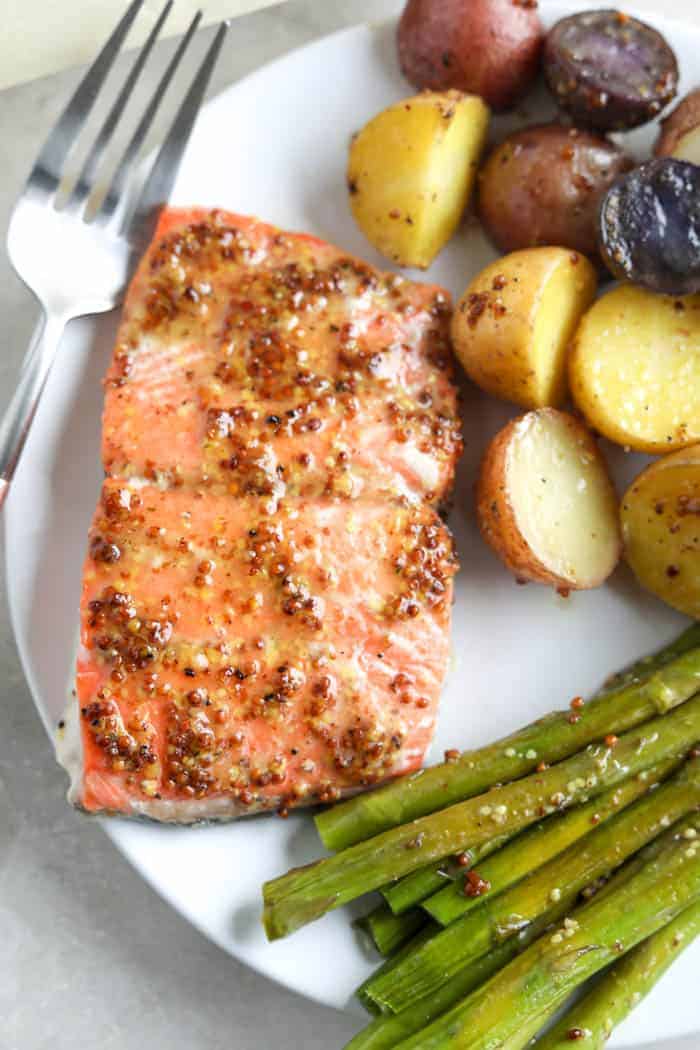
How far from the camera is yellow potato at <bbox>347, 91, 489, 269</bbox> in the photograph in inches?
113

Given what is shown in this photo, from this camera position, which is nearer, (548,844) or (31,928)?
(548,844)

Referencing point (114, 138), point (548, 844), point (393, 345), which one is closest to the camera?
point (548, 844)

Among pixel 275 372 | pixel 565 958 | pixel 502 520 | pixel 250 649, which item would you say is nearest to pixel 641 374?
pixel 502 520

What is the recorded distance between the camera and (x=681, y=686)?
2768 mm

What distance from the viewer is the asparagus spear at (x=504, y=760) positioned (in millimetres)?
2707

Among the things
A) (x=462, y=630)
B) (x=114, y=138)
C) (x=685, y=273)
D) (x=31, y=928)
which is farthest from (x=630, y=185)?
(x=31, y=928)

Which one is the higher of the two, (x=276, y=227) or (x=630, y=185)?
(x=276, y=227)

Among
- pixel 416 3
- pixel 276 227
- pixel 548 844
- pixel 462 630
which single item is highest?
pixel 416 3

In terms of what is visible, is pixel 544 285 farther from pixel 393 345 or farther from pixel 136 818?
pixel 136 818

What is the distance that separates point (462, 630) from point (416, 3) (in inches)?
60.4

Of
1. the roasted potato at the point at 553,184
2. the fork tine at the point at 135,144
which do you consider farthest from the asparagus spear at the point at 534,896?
the fork tine at the point at 135,144

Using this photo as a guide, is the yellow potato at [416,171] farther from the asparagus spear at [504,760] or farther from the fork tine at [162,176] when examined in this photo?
the asparagus spear at [504,760]

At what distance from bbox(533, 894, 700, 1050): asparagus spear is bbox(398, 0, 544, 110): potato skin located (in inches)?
79.5

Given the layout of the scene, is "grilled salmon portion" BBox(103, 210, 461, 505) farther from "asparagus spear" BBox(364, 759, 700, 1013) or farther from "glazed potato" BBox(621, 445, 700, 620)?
"asparagus spear" BBox(364, 759, 700, 1013)
